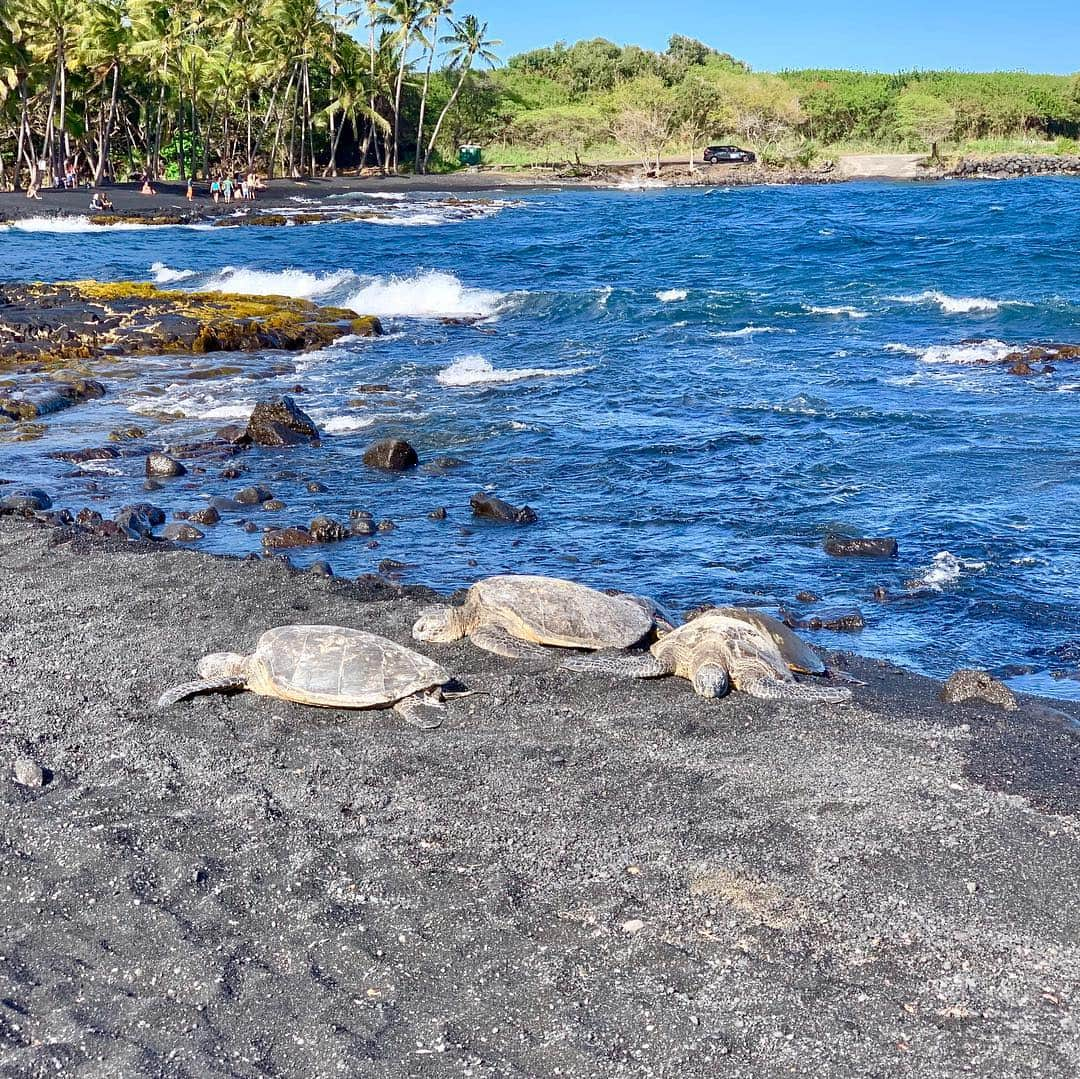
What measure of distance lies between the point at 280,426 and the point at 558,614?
930cm

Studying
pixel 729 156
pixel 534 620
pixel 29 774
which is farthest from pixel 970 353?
pixel 729 156

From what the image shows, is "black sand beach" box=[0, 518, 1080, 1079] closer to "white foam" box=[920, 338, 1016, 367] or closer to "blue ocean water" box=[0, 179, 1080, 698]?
"blue ocean water" box=[0, 179, 1080, 698]

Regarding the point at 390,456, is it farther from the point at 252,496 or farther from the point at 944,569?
the point at 944,569

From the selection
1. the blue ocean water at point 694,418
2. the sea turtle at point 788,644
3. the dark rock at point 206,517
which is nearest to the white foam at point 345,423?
the blue ocean water at point 694,418

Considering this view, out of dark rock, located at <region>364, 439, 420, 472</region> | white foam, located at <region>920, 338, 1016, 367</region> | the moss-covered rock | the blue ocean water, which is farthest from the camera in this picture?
the moss-covered rock

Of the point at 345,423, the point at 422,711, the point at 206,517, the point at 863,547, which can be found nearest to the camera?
the point at 422,711

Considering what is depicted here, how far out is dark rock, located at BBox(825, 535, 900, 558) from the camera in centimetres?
1225

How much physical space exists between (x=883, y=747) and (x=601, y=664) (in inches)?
81.4

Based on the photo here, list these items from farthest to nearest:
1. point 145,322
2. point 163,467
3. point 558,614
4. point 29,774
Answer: point 145,322
point 163,467
point 558,614
point 29,774

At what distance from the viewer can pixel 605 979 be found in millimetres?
5070

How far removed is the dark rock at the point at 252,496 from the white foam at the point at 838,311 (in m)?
19.6

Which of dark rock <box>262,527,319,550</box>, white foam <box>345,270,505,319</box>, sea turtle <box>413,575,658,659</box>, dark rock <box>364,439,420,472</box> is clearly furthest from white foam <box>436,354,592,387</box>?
sea turtle <box>413,575,658,659</box>

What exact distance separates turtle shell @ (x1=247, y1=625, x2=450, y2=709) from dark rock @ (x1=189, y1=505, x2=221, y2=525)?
18.7 ft

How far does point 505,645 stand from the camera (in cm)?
864
